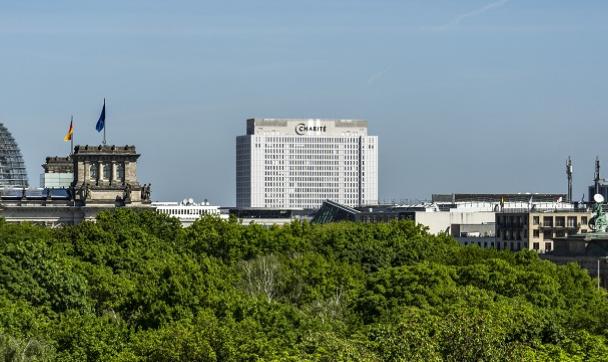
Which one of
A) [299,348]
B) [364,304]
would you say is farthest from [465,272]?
[299,348]

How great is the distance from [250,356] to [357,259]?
67267 millimetres

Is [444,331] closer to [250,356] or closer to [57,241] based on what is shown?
[250,356]

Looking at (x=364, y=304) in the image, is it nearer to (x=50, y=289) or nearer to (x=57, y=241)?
(x=50, y=289)

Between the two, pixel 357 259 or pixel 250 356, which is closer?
pixel 250 356

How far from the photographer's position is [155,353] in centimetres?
11612

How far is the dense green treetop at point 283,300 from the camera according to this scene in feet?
379

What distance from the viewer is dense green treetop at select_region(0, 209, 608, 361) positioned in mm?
115562

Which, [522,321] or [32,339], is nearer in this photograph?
[32,339]

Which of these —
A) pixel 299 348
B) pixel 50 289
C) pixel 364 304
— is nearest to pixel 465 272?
pixel 364 304

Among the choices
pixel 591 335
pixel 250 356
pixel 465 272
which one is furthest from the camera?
pixel 465 272

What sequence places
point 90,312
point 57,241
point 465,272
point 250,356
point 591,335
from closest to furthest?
1. point 250,356
2. point 591,335
3. point 90,312
4. point 465,272
5. point 57,241

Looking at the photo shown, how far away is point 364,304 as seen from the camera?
142 metres

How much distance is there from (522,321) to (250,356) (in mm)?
19255

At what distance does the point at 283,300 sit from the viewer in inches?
5940
